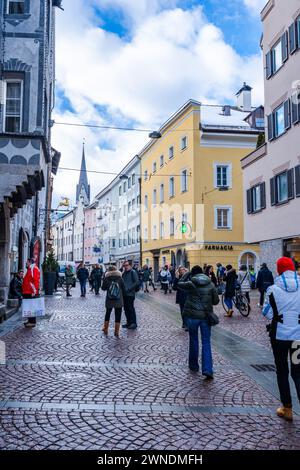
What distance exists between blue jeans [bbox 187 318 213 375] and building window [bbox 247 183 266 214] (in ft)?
57.4

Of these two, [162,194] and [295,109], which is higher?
[162,194]

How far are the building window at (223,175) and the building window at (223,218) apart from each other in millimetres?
1763

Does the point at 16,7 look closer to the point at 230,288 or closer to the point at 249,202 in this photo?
the point at 230,288

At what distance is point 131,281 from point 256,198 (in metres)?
14.7

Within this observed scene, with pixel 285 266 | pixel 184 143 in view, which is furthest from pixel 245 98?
pixel 285 266

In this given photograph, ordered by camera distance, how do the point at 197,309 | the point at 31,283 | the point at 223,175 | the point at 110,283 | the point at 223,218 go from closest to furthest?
the point at 197,309, the point at 110,283, the point at 31,283, the point at 223,218, the point at 223,175

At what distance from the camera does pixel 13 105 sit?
51.4 feet

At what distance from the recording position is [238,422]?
520cm

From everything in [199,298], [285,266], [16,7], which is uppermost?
[16,7]

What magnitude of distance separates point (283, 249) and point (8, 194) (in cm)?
1349

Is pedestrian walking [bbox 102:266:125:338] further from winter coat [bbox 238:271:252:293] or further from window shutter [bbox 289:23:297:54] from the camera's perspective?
window shutter [bbox 289:23:297:54]

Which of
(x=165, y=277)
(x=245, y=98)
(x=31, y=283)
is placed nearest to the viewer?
(x=31, y=283)
